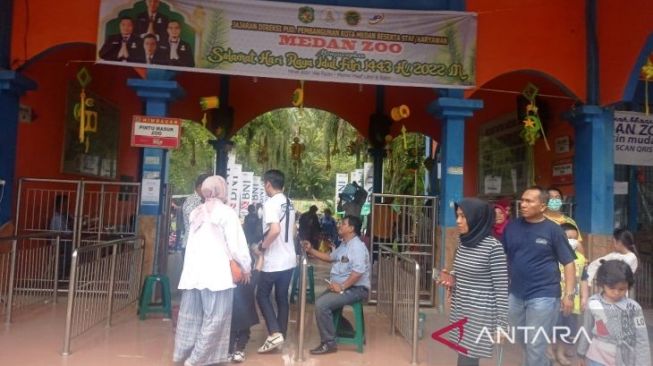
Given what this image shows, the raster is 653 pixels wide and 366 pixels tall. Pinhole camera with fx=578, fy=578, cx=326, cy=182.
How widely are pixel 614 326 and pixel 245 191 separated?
1490 cm

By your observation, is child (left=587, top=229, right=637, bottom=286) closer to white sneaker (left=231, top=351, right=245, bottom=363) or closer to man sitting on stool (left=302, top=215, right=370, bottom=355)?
man sitting on stool (left=302, top=215, right=370, bottom=355)

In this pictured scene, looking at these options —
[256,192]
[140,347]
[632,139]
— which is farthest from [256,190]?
[140,347]

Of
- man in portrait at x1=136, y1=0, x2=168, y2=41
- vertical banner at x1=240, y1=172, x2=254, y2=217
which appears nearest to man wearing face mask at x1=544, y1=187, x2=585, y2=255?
man in portrait at x1=136, y1=0, x2=168, y2=41

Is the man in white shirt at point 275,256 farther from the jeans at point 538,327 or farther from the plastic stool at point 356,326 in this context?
the jeans at point 538,327

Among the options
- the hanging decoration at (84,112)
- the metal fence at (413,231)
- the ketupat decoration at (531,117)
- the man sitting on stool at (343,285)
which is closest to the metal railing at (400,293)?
the man sitting on stool at (343,285)

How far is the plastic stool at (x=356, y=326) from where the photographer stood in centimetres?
563

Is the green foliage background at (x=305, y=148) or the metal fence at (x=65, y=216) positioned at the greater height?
the green foliage background at (x=305, y=148)

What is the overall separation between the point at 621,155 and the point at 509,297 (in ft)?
18.6

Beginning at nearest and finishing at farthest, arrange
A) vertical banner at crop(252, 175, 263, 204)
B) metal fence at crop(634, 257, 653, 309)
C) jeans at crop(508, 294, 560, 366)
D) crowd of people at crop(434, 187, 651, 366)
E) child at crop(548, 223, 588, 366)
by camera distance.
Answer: crowd of people at crop(434, 187, 651, 366) < jeans at crop(508, 294, 560, 366) < child at crop(548, 223, 588, 366) < metal fence at crop(634, 257, 653, 309) < vertical banner at crop(252, 175, 263, 204)

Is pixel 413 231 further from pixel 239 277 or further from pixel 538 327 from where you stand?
pixel 538 327

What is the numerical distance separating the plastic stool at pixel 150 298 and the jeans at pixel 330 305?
2.28 metres

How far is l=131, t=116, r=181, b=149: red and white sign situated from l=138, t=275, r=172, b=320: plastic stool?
1.74 metres

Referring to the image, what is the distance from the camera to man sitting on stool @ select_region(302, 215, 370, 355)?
5.47 m

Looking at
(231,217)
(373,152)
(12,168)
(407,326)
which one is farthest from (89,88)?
(407,326)
